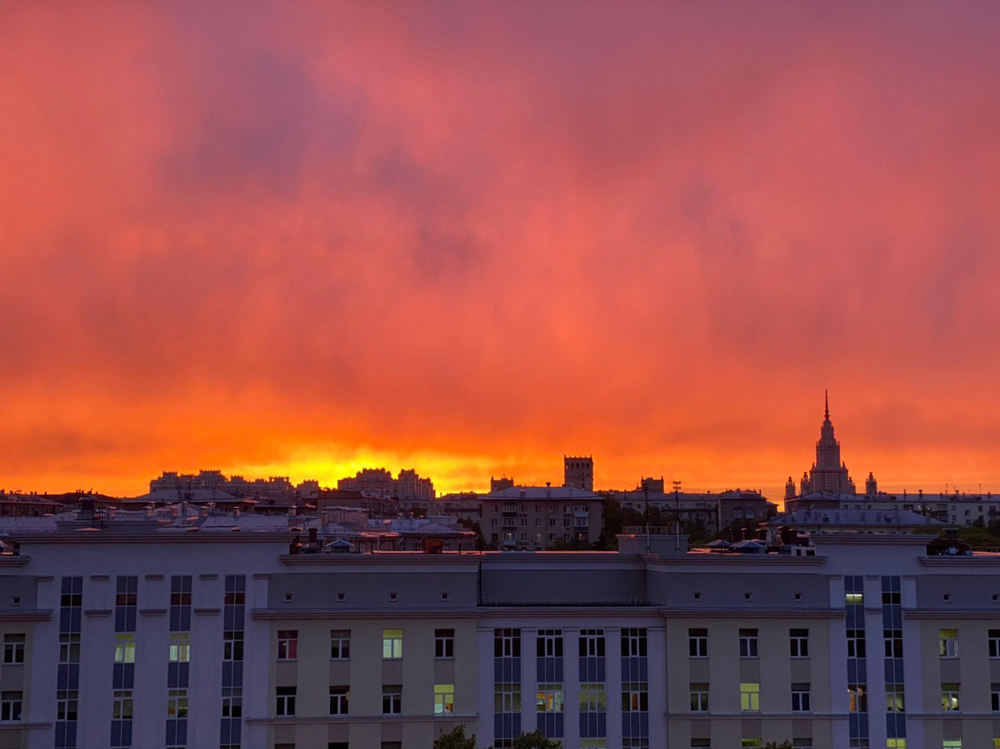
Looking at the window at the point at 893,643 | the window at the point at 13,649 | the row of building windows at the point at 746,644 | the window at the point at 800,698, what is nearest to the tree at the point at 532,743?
the row of building windows at the point at 746,644

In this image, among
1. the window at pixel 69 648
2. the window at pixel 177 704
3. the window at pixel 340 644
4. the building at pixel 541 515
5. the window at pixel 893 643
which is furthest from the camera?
the building at pixel 541 515

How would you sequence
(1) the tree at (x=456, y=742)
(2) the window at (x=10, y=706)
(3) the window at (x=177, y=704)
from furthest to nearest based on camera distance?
(3) the window at (x=177, y=704), (2) the window at (x=10, y=706), (1) the tree at (x=456, y=742)

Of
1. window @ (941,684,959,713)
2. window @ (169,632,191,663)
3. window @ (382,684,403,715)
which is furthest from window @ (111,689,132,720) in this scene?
window @ (941,684,959,713)

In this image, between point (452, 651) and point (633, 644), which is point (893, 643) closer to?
point (633, 644)

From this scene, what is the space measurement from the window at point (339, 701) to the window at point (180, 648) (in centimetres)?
577

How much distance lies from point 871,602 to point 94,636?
3072 cm

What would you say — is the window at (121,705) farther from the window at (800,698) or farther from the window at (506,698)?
the window at (800,698)

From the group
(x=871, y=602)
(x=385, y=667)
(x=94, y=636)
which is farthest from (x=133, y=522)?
(x=871, y=602)

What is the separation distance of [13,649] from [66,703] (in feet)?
9.50

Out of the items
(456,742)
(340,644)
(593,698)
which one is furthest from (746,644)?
(340,644)

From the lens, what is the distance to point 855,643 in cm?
4575

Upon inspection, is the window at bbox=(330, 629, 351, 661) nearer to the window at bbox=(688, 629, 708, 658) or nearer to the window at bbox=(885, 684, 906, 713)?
the window at bbox=(688, 629, 708, 658)

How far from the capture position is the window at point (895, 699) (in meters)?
45.3

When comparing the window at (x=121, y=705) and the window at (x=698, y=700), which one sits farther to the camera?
the window at (x=698, y=700)
